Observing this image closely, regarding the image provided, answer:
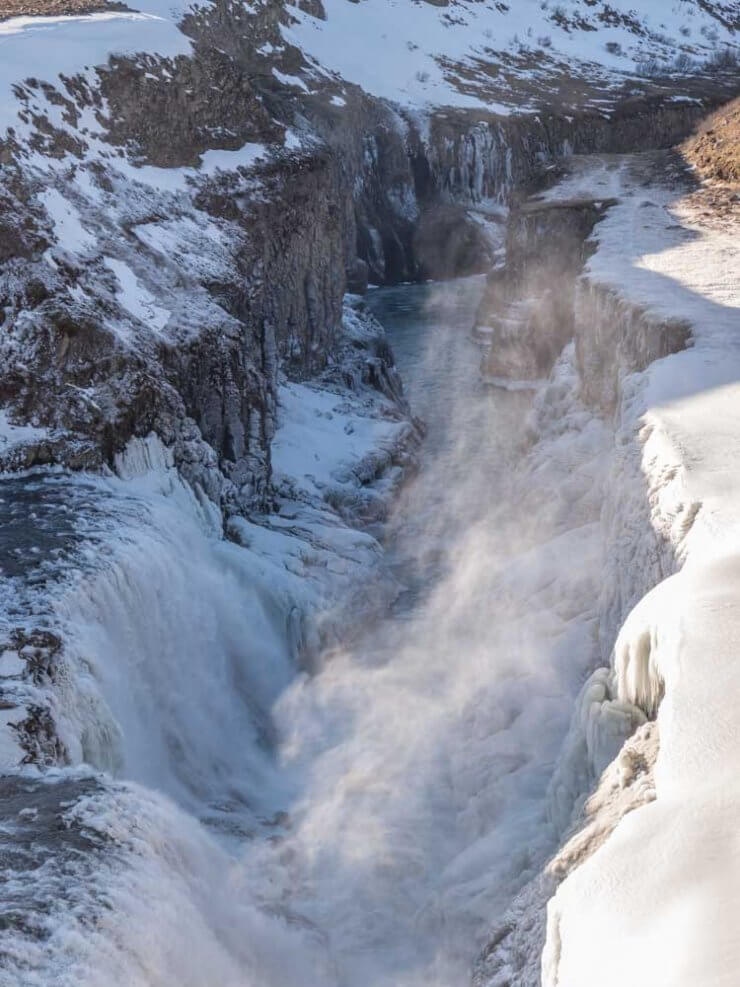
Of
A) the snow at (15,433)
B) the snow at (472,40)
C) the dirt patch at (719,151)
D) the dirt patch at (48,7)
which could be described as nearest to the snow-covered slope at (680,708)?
the snow at (15,433)

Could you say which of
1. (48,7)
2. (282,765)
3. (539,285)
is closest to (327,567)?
(282,765)

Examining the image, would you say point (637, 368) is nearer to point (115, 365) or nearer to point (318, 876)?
point (115, 365)

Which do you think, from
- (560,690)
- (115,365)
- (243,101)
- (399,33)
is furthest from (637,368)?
(399,33)

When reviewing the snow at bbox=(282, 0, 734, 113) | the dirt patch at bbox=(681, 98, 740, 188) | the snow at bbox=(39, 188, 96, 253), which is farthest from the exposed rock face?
the snow at bbox=(282, 0, 734, 113)

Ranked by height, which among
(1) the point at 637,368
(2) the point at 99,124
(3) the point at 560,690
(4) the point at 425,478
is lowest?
(4) the point at 425,478

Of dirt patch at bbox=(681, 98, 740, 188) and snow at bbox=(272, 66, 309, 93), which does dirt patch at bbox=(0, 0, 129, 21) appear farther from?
snow at bbox=(272, 66, 309, 93)

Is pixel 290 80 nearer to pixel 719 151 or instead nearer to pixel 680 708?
pixel 719 151
